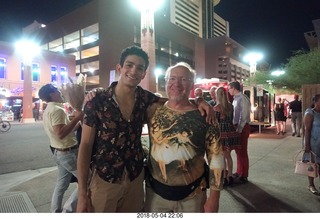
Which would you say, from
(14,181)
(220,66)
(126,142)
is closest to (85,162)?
(126,142)

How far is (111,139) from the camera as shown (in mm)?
1727

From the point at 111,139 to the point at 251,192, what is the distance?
3.20m

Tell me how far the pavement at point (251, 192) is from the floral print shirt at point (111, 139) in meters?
2.22

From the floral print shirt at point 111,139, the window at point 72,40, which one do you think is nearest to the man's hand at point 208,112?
the floral print shirt at point 111,139

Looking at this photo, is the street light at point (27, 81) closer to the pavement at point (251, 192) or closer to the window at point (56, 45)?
the pavement at point (251, 192)

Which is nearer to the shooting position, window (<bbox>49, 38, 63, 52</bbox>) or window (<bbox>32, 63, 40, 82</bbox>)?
window (<bbox>32, 63, 40, 82</bbox>)

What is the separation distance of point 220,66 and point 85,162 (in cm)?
8029

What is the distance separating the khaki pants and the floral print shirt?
4 cm

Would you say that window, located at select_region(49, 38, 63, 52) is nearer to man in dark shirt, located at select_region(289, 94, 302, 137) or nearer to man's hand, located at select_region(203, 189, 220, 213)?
man in dark shirt, located at select_region(289, 94, 302, 137)

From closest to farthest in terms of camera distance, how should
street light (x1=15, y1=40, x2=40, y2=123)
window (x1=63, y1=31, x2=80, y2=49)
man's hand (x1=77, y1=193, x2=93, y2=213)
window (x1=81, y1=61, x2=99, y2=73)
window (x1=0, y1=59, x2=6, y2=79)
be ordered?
man's hand (x1=77, y1=193, x2=93, y2=213) < street light (x1=15, y1=40, x2=40, y2=123) < window (x1=0, y1=59, x2=6, y2=79) < window (x1=81, y1=61, x2=99, y2=73) < window (x1=63, y1=31, x2=80, y2=49)

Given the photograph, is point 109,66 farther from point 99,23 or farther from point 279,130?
point 279,130

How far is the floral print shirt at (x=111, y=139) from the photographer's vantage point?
1.73 metres

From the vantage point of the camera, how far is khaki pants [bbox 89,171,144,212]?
69.2 inches

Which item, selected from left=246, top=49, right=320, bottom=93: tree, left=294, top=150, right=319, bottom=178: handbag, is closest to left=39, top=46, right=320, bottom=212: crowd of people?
left=294, top=150, right=319, bottom=178: handbag
